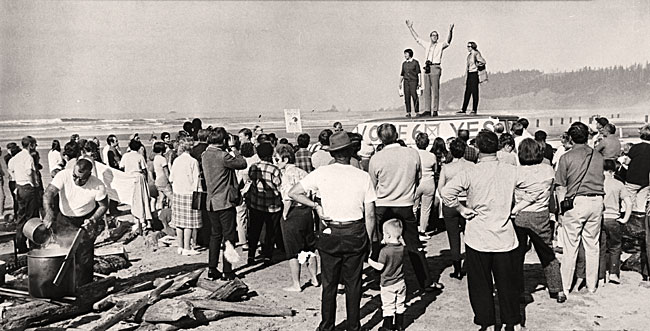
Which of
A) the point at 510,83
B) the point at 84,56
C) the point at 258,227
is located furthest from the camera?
the point at 510,83

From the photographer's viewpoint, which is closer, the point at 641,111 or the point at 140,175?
the point at 140,175

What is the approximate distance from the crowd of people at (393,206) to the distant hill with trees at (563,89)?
86.7 metres

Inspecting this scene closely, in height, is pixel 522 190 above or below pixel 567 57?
below

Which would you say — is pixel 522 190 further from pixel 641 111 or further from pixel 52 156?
pixel 641 111

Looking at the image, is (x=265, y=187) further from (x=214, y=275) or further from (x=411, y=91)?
(x=411, y=91)

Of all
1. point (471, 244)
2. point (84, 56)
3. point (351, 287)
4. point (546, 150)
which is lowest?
point (351, 287)

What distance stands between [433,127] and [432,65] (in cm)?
139

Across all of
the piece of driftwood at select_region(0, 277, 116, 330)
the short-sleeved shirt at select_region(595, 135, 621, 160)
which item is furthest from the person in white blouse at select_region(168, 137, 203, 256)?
the short-sleeved shirt at select_region(595, 135, 621, 160)

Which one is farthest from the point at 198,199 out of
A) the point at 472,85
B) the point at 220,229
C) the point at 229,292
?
the point at 472,85

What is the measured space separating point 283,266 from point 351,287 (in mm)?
3209

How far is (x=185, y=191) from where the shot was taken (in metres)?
8.25

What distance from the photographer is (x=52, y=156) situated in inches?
452

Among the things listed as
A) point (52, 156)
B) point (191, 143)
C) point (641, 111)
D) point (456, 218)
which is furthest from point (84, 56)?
point (641, 111)

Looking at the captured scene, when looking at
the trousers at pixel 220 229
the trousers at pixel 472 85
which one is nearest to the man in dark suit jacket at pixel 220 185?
the trousers at pixel 220 229
